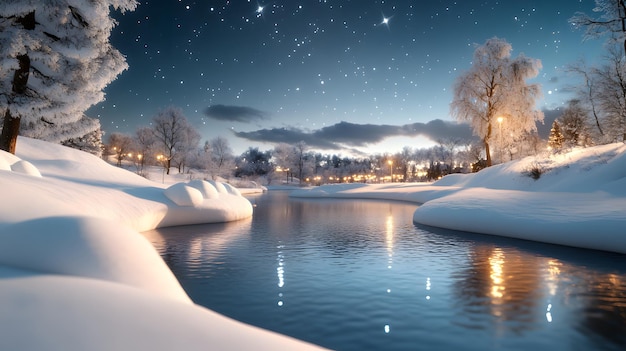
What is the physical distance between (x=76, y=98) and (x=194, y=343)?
46.8 feet

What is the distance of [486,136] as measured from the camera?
2783 centimetres

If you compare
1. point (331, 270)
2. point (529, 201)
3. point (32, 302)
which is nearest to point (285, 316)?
point (331, 270)

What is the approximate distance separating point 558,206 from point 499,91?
19458mm

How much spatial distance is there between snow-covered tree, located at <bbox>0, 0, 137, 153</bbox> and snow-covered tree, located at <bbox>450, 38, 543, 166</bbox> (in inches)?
972

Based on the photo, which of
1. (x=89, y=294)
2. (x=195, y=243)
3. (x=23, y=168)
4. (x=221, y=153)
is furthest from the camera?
(x=221, y=153)

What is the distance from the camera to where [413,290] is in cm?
587

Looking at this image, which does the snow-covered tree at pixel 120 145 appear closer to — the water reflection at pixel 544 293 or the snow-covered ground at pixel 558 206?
the snow-covered ground at pixel 558 206

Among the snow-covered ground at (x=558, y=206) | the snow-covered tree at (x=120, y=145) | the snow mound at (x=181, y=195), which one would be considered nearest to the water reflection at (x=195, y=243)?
the snow mound at (x=181, y=195)

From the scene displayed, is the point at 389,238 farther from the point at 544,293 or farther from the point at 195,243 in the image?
the point at 195,243

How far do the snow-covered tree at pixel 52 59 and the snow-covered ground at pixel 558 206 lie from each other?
14.6m

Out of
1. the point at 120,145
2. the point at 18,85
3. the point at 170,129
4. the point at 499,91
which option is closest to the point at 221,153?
the point at 170,129

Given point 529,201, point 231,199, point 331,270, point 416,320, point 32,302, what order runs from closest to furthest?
point 32,302
point 416,320
point 331,270
point 529,201
point 231,199

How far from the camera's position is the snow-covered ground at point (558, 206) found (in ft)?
28.6

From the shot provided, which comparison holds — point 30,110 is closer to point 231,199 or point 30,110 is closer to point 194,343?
point 231,199
